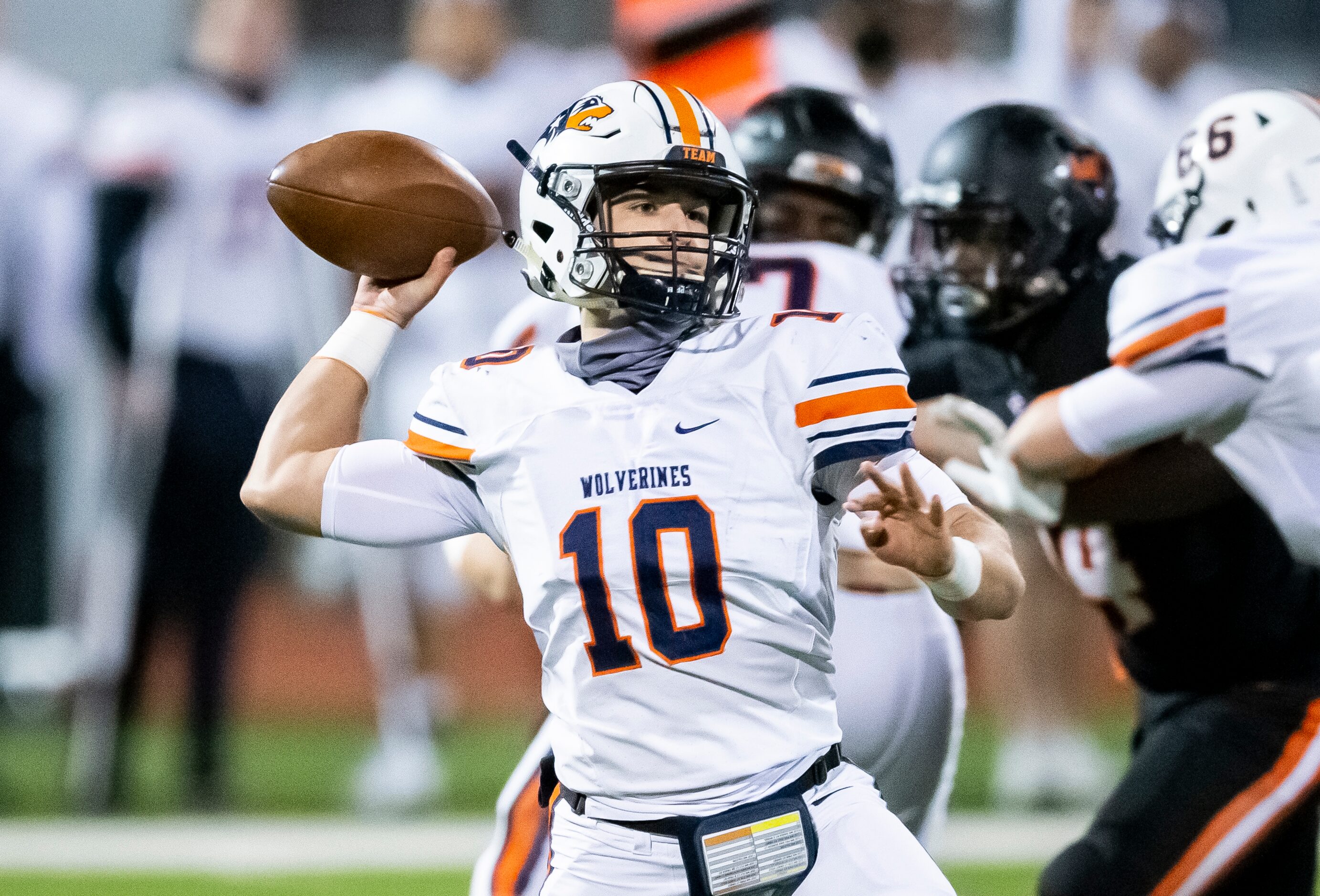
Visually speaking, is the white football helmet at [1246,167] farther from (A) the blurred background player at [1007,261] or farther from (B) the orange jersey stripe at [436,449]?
(B) the orange jersey stripe at [436,449]

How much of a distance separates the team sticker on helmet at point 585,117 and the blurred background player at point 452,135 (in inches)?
147

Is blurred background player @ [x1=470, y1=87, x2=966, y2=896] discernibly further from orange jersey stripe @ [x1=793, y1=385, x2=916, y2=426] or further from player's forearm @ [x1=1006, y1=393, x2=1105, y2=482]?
orange jersey stripe @ [x1=793, y1=385, x2=916, y2=426]

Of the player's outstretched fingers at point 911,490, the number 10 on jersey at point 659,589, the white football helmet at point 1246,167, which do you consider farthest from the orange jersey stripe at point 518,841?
the white football helmet at point 1246,167

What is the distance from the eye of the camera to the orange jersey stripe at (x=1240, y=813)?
8.43 feet

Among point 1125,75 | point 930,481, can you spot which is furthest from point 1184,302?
point 1125,75

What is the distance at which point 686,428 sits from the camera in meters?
1.92

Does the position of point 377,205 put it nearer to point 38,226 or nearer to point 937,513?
point 937,513

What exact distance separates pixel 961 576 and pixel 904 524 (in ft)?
0.33

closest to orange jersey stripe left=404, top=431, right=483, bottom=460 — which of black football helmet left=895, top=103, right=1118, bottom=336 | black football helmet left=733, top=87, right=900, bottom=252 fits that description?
black football helmet left=733, top=87, right=900, bottom=252

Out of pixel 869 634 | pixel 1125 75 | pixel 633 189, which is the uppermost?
pixel 1125 75

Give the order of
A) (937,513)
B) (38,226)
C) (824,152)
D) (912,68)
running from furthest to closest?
1. (912,68)
2. (38,226)
3. (824,152)
4. (937,513)

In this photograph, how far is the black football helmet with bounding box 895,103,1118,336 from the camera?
10.1 feet

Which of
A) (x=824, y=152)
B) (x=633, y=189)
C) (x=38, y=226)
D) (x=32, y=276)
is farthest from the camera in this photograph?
(x=32, y=276)

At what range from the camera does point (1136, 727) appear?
2.96 metres
